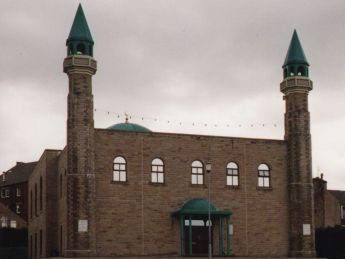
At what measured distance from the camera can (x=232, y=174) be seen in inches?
2250

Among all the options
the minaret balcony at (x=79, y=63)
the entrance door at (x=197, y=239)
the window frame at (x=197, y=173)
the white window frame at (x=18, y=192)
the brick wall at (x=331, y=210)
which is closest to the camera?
the minaret balcony at (x=79, y=63)

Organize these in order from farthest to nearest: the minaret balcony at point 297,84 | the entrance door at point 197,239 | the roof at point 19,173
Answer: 1. the roof at point 19,173
2. the minaret balcony at point 297,84
3. the entrance door at point 197,239

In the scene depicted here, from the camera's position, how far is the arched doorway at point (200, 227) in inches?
2133

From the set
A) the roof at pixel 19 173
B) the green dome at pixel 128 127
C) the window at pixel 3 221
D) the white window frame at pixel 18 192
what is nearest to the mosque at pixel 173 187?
the green dome at pixel 128 127

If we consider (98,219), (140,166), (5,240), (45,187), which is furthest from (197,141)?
(5,240)

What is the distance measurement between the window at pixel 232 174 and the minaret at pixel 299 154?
4.43 m

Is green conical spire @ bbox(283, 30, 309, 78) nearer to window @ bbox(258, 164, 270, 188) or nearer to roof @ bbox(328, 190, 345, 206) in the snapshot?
window @ bbox(258, 164, 270, 188)

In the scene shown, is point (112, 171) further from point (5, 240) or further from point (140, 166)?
point (5, 240)

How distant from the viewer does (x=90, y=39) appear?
54281 millimetres

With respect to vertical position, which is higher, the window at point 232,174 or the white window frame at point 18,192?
the white window frame at point 18,192

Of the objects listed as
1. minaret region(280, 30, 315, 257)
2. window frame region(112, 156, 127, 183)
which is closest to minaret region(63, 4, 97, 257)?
window frame region(112, 156, 127, 183)

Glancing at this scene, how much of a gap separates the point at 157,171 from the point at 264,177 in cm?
873

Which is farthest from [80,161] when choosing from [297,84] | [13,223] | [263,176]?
[13,223]

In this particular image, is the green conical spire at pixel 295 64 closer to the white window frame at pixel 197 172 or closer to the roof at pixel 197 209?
the white window frame at pixel 197 172
